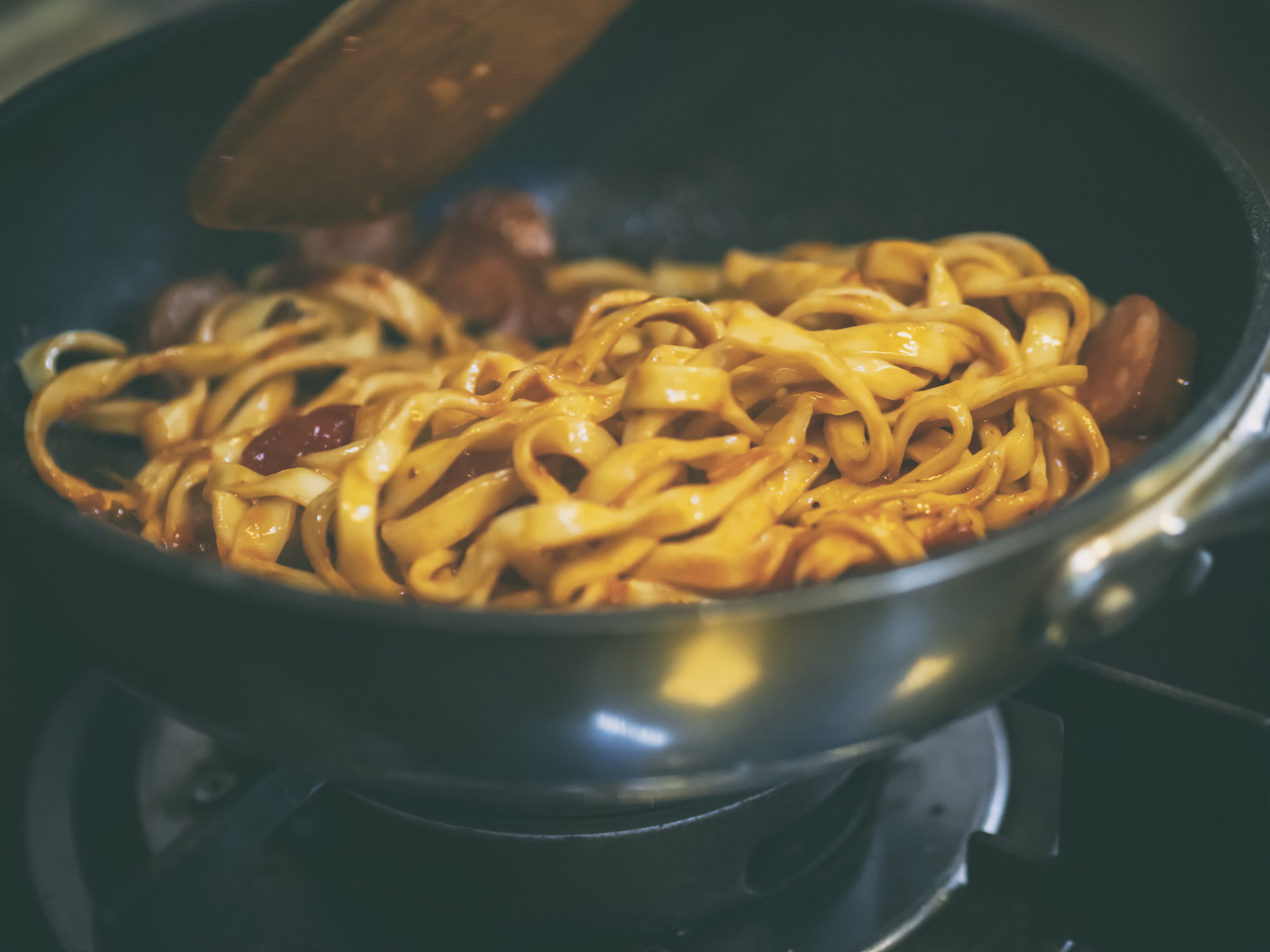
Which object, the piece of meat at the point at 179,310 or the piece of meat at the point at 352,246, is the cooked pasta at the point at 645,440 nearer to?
the piece of meat at the point at 179,310

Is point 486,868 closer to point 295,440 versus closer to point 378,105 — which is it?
point 295,440

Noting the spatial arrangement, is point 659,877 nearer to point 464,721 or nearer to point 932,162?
point 464,721

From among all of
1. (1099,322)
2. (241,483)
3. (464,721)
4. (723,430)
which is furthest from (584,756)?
(1099,322)

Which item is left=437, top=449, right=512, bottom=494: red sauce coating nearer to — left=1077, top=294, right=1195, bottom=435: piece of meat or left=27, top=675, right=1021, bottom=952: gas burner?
left=27, top=675, right=1021, bottom=952: gas burner

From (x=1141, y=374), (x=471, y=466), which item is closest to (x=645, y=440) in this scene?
(x=471, y=466)

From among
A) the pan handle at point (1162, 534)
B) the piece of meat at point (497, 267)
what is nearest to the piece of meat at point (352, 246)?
the piece of meat at point (497, 267)

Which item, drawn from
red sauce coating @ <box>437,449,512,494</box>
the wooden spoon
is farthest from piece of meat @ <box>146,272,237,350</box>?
red sauce coating @ <box>437,449,512,494</box>
